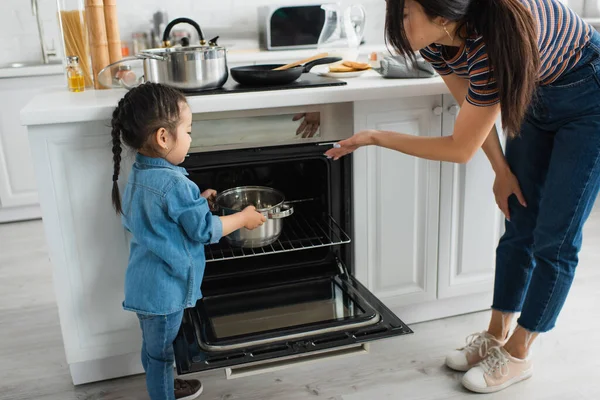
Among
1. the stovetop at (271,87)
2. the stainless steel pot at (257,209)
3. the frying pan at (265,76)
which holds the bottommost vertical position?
the stainless steel pot at (257,209)

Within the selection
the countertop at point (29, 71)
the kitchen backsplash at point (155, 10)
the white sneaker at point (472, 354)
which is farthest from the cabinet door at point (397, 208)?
the kitchen backsplash at point (155, 10)

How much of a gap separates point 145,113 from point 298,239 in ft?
2.10

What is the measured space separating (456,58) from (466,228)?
0.72m

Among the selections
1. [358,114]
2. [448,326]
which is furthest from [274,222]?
[448,326]

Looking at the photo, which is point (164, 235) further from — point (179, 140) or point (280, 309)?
point (280, 309)

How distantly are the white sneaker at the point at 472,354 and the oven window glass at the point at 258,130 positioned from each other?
0.82 m

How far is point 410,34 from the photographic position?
1.42 metres

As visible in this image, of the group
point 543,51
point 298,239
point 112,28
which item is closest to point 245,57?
point 112,28

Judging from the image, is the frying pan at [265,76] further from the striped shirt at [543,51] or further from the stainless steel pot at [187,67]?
the striped shirt at [543,51]

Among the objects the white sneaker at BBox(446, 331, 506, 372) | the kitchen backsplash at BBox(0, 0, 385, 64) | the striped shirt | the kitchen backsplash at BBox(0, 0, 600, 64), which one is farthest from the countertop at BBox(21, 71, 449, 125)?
the kitchen backsplash at BBox(0, 0, 600, 64)

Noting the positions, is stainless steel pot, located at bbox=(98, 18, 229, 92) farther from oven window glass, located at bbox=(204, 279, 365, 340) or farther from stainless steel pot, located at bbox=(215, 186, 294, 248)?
oven window glass, located at bbox=(204, 279, 365, 340)

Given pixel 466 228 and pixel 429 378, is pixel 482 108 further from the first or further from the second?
pixel 429 378

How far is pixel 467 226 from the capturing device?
2.09m

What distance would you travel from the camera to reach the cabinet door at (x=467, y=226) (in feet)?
6.65
